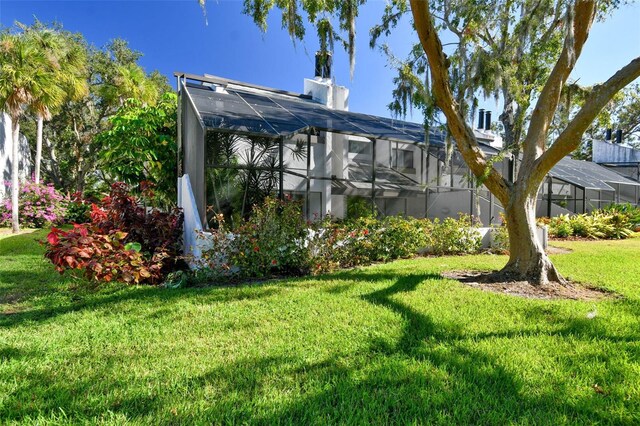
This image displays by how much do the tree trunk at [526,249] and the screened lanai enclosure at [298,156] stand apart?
167cm

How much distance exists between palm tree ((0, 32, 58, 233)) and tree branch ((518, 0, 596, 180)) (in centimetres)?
1628

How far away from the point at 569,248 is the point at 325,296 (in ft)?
30.2

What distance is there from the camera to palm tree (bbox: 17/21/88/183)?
13398 millimetres

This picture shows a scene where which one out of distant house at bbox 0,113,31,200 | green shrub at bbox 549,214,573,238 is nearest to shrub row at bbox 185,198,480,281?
green shrub at bbox 549,214,573,238

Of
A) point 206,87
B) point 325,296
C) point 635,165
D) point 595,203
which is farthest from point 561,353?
point 635,165

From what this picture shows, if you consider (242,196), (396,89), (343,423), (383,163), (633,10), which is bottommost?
(343,423)

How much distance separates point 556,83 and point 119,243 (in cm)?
763

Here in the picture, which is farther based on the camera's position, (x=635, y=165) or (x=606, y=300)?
(x=635, y=165)

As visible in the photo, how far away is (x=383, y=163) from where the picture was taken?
45.5 ft

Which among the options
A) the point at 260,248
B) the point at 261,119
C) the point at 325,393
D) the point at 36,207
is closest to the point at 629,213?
the point at 261,119

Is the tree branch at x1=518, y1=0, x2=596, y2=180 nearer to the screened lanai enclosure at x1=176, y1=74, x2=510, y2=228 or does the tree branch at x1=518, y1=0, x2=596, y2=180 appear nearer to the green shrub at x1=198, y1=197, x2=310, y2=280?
the screened lanai enclosure at x1=176, y1=74, x2=510, y2=228

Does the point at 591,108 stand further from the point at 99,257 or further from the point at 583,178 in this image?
the point at 583,178

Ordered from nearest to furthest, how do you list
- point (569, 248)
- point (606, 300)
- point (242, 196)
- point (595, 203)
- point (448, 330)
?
point (448, 330)
point (606, 300)
point (242, 196)
point (569, 248)
point (595, 203)

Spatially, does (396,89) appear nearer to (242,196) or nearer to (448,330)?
(242,196)
